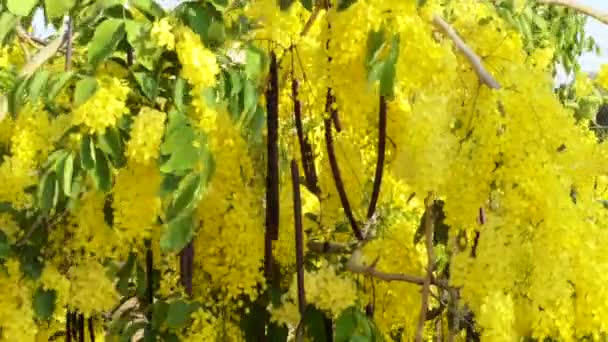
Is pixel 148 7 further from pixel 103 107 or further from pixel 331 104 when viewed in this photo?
pixel 331 104

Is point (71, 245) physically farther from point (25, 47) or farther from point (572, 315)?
point (572, 315)

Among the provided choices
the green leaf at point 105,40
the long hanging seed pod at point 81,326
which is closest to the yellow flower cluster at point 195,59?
the green leaf at point 105,40

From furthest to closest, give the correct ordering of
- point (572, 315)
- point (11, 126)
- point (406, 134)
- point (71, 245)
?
point (11, 126)
point (71, 245)
point (406, 134)
point (572, 315)

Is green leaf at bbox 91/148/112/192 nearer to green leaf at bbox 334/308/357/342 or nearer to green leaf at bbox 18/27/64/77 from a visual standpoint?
green leaf at bbox 18/27/64/77

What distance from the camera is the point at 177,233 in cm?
198

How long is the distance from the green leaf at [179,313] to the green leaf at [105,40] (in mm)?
561

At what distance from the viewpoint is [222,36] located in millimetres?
2025

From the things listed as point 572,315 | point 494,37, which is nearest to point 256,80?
point 494,37

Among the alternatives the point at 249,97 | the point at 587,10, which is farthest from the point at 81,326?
the point at 587,10

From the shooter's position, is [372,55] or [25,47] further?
[25,47]

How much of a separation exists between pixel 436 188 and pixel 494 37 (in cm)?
42

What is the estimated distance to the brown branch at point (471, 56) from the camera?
201 centimetres

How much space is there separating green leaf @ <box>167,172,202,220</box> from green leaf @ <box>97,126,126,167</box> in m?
0.16

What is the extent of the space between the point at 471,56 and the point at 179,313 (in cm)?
83
